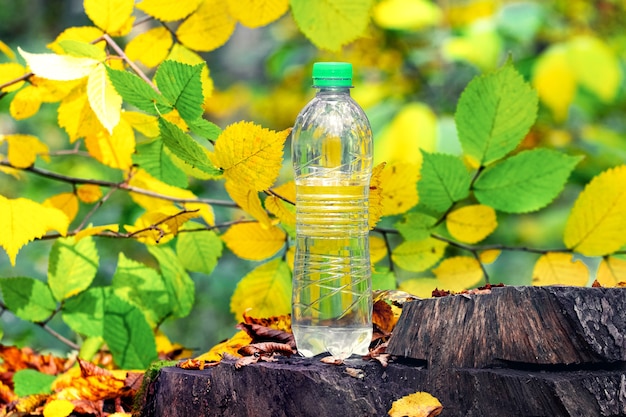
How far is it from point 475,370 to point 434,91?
2647 mm

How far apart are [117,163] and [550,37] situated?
278 centimetres

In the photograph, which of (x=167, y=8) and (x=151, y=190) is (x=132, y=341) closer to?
(x=151, y=190)

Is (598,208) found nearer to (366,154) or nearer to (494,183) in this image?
(494,183)

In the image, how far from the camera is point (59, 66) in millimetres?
1281

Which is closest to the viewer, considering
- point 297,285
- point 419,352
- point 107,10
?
point 419,352

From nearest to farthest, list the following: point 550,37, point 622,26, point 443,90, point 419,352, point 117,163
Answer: point 419,352
point 117,163
point 443,90
point 550,37
point 622,26

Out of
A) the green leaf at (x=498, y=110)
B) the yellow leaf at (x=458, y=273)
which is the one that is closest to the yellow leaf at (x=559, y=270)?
the yellow leaf at (x=458, y=273)

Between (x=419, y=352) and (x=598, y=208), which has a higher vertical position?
(x=598, y=208)

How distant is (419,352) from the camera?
42.4 inches

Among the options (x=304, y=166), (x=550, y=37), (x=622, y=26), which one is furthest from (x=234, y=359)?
(x=622, y=26)

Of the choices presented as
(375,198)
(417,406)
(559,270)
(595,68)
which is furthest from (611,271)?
(595,68)

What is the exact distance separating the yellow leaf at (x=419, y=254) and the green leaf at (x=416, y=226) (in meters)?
0.05

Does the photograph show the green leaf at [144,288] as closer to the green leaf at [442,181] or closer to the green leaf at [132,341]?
the green leaf at [132,341]

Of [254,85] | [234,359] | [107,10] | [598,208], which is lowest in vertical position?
[234,359]
